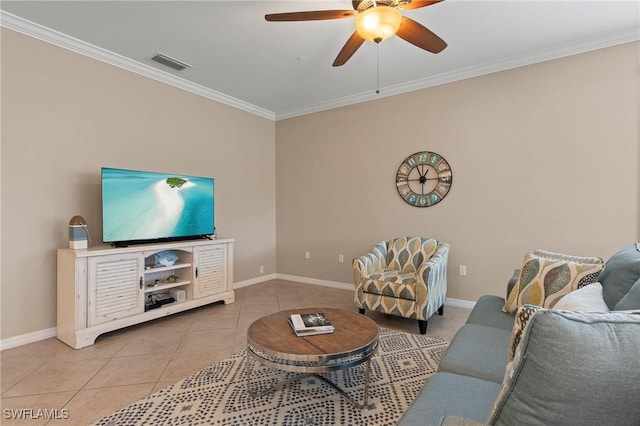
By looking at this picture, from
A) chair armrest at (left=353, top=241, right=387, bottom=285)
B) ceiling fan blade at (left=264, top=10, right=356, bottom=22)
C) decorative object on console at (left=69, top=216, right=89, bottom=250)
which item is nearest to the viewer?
ceiling fan blade at (left=264, top=10, right=356, bottom=22)

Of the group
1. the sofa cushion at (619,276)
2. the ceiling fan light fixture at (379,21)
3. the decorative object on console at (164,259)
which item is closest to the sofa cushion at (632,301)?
the sofa cushion at (619,276)

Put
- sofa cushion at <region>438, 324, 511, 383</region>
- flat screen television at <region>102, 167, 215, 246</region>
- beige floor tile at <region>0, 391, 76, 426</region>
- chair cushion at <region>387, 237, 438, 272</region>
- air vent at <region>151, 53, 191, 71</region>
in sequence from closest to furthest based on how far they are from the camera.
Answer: sofa cushion at <region>438, 324, 511, 383</region> < beige floor tile at <region>0, 391, 76, 426</region> < flat screen television at <region>102, 167, 215, 246</region> < air vent at <region>151, 53, 191, 71</region> < chair cushion at <region>387, 237, 438, 272</region>

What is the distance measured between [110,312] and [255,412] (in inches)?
73.2

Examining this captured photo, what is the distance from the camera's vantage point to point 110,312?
9.47ft

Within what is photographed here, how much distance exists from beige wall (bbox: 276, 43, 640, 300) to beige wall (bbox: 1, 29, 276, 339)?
1905 millimetres

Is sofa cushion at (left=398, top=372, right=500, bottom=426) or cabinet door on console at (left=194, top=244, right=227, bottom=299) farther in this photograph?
Answer: cabinet door on console at (left=194, top=244, right=227, bottom=299)

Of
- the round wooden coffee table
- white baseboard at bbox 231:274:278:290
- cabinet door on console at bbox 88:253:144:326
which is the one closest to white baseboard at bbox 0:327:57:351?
cabinet door on console at bbox 88:253:144:326

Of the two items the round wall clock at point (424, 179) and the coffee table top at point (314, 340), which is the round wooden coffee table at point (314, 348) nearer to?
the coffee table top at point (314, 340)

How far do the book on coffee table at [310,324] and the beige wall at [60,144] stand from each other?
2.43 metres

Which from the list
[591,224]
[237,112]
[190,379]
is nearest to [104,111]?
[237,112]

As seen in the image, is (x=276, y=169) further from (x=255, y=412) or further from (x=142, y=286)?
(x=255, y=412)

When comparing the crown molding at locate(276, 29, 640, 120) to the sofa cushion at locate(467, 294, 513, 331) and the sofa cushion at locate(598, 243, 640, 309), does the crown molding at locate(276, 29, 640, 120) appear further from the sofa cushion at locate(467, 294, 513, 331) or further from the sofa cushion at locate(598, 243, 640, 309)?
the sofa cushion at locate(467, 294, 513, 331)

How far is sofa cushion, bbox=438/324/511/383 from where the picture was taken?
4.64 ft

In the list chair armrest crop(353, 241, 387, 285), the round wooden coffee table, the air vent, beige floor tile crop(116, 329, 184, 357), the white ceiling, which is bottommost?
beige floor tile crop(116, 329, 184, 357)
